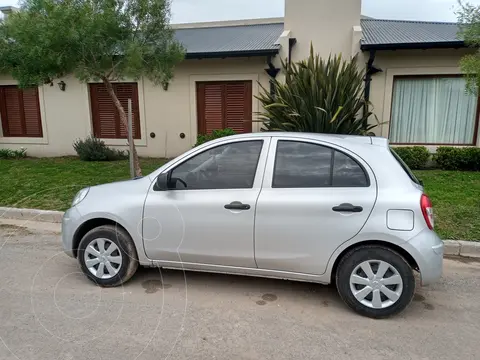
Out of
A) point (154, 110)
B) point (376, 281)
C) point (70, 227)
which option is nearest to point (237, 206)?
point (376, 281)

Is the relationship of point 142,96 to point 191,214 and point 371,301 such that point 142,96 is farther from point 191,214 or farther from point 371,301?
point 371,301

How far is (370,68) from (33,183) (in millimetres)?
8795

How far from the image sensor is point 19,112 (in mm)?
12695

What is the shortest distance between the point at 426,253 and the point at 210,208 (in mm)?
1931

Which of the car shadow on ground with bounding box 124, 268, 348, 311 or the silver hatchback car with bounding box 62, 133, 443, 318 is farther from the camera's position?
the car shadow on ground with bounding box 124, 268, 348, 311

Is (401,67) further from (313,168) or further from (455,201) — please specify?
(313,168)

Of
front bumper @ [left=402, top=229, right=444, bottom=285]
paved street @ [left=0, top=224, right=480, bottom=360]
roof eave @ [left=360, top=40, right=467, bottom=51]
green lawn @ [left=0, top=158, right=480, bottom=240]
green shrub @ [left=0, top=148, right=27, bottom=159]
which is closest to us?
paved street @ [left=0, top=224, right=480, bottom=360]

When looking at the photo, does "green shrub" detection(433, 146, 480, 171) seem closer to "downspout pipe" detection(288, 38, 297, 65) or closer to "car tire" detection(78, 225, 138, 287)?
"downspout pipe" detection(288, 38, 297, 65)

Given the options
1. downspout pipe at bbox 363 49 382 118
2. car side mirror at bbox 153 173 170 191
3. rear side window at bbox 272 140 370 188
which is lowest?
car side mirror at bbox 153 173 170 191

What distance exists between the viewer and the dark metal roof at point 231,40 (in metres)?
9.80

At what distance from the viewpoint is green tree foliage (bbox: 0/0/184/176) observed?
595 cm

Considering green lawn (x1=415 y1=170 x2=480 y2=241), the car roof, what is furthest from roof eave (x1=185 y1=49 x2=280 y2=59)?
the car roof

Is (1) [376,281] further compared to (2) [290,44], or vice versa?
(2) [290,44]

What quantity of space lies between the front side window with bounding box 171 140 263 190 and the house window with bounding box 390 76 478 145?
783cm
